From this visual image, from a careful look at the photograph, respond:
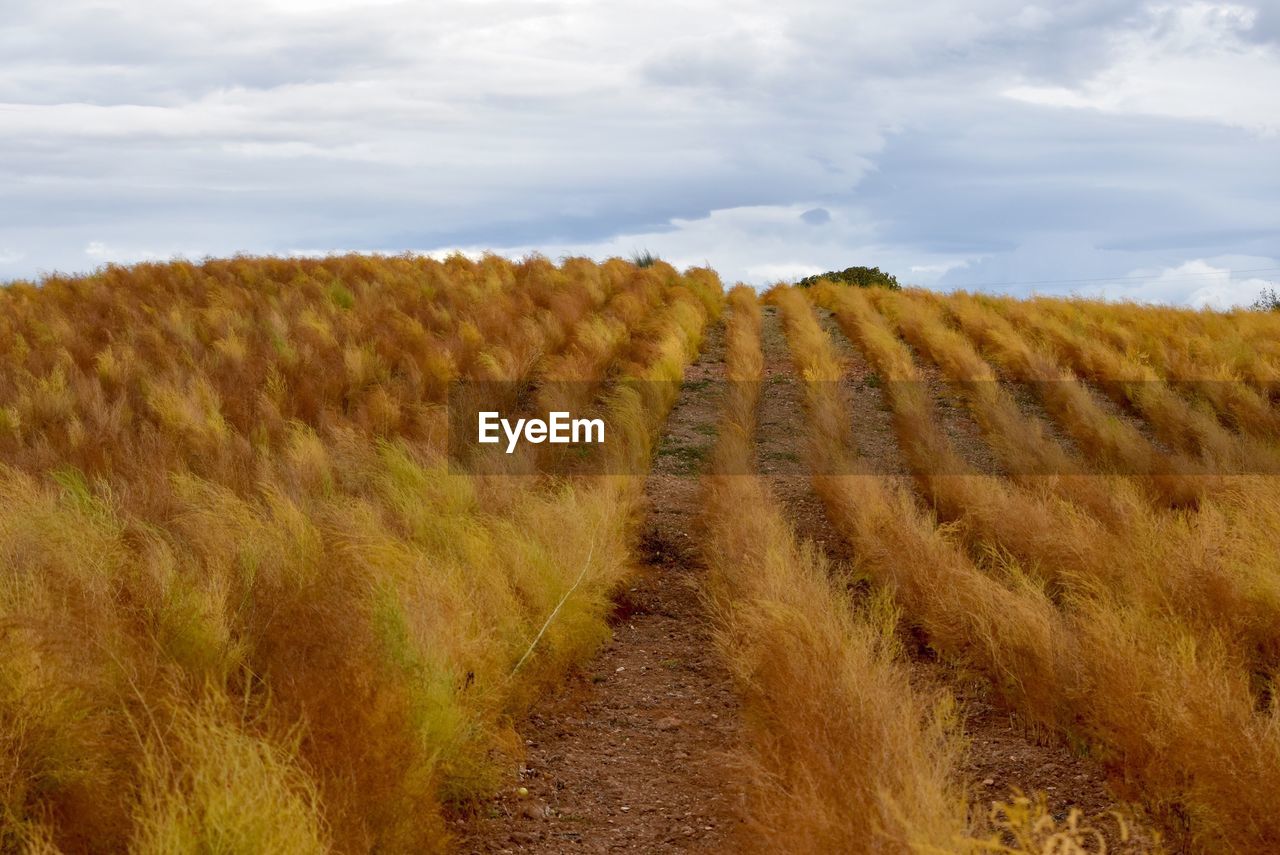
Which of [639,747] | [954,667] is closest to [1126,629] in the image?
[954,667]

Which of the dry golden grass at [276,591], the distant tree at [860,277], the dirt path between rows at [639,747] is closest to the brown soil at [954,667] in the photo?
the dirt path between rows at [639,747]

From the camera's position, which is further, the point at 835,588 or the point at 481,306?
the point at 481,306

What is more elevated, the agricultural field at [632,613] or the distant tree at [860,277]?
the distant tree at [860,277]

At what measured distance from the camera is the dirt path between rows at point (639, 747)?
429cm

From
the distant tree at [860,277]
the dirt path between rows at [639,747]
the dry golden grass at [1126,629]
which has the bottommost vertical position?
the dirt path between rows at [639,747]

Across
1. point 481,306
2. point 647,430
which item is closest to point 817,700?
point 647,430

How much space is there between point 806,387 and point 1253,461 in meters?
5.56

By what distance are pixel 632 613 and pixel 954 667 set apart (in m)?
2.33

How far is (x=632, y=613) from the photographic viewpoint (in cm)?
720

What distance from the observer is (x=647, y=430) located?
1109 cm

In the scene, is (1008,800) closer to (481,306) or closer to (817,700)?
(817,700)

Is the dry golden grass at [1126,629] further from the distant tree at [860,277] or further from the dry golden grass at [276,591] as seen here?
the distant tree at [860,277]

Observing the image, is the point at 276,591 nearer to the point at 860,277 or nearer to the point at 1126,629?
the point at 1126,629

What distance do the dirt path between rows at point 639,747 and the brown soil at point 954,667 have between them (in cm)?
104
